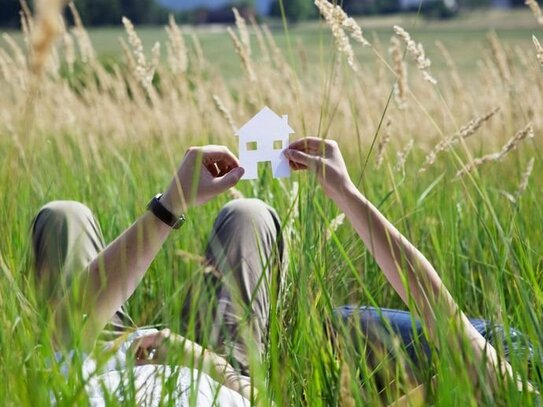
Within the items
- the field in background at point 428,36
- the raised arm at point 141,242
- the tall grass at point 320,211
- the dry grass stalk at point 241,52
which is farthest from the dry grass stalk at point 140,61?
the field in background at point 428,36

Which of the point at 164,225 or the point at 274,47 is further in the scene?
the point at 274,47

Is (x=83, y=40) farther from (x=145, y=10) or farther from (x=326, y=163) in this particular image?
(x=145, y=10)

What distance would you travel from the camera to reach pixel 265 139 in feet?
5.33

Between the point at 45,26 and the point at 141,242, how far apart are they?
88 cm

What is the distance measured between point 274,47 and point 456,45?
31.8m

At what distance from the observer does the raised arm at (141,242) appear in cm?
168

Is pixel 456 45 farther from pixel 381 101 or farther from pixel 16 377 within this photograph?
pixel 16 377

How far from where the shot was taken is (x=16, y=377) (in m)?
1.16

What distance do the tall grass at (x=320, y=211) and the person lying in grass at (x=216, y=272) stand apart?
0.05 meters

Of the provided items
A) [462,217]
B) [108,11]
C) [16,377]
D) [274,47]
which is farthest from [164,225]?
[108,11]

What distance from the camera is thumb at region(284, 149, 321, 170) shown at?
1550 mm

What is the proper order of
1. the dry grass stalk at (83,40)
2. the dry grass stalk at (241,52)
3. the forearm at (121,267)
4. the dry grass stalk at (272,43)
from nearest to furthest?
the forearm at (121,267), the dry grass stalk at (241,52), the dry grass stalk at (272,43), the dry grass stalk at (83,40)

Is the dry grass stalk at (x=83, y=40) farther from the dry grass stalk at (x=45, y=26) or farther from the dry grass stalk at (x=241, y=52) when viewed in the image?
the dry grass stalk at (x=45, y=26)

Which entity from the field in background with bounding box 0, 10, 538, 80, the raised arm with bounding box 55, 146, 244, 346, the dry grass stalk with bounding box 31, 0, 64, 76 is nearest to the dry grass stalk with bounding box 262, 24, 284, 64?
the raised arm with bounding box 55, 146, 244, 346
